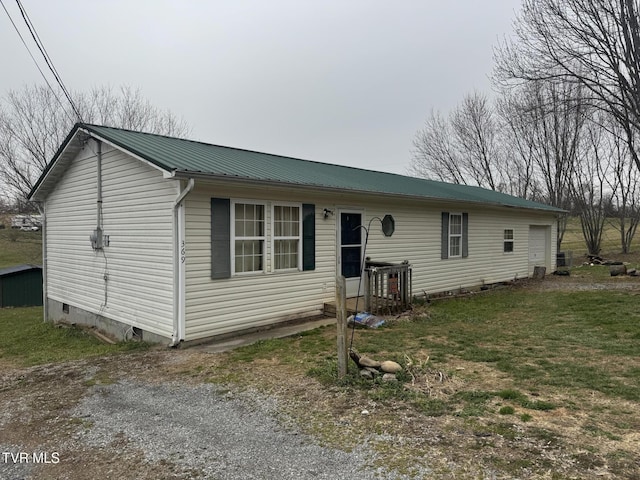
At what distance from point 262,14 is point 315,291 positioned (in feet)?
23.2

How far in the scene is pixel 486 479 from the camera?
8.74 feet

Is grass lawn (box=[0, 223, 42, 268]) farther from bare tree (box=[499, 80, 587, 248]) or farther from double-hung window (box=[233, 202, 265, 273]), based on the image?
bare tree (box=[499, 80, 587, 248])

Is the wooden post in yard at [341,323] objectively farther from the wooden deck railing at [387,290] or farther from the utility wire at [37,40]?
the utility wire at [37,40]

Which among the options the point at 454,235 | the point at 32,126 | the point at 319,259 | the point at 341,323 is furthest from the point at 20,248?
the point at 341,323

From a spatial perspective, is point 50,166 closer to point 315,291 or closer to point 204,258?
point 204,258

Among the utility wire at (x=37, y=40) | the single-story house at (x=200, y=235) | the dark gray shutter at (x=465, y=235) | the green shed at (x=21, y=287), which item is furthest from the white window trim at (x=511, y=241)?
the green shed at (x=21, y=287)

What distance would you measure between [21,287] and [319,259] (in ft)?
39.8

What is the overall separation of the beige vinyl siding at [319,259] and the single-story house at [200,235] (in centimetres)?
2

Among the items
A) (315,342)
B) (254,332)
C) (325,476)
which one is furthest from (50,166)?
(325,476)

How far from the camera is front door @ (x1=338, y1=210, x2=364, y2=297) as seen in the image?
351 inches

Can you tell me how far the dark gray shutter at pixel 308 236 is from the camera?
8055 millimetres

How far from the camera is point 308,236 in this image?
8125 mm

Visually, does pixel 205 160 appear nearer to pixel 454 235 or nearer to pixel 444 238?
pixel 444 238

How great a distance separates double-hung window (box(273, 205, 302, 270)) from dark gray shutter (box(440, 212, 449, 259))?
494cm
